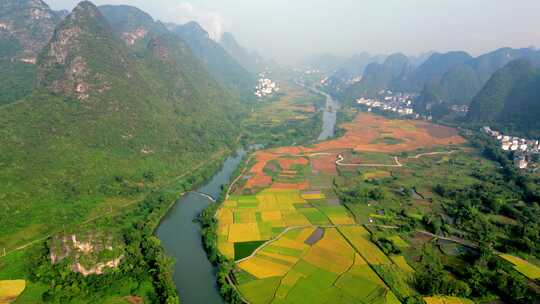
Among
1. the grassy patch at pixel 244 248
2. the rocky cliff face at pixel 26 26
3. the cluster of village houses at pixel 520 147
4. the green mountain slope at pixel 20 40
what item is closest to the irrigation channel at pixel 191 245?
the grassy patch at pixel 244 248

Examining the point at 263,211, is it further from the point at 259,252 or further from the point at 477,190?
the point at 477,190

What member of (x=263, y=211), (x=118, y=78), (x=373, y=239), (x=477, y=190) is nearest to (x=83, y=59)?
(x=118, y=78)

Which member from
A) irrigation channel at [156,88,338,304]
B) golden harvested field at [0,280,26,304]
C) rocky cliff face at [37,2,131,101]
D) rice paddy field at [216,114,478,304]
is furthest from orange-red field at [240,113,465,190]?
rocky cliff face at [37,2,131,101]

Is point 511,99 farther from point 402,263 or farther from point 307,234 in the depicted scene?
point 307,234

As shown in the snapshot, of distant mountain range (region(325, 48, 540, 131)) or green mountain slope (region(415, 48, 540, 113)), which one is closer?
distant mountain range (region(325, 48, 540, 131))

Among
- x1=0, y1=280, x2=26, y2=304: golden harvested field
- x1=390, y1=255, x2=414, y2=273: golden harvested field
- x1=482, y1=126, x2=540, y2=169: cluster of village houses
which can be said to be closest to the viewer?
x1=0, y1=280, x2=26, y2=304: golden harvested field

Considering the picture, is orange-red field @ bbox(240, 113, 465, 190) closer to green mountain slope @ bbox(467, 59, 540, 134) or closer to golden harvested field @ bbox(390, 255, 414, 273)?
green mountain slope @ bbox(467, 59, 540, 134)

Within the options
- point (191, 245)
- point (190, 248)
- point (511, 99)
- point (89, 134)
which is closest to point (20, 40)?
point (89, 134)
